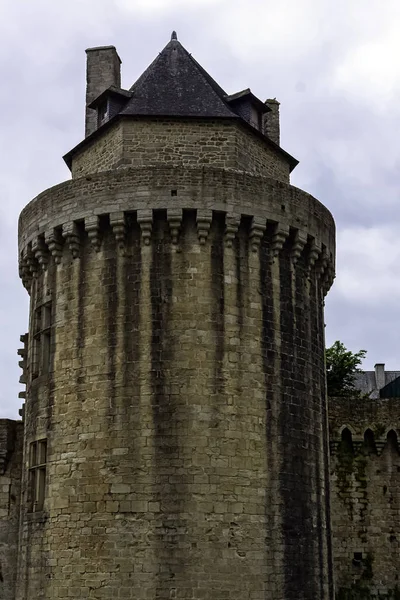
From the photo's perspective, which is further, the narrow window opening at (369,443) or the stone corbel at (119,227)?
the narrow window opening at (369,443)

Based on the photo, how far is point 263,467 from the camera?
17.1 metres

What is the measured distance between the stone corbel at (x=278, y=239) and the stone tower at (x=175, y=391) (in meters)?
0.04

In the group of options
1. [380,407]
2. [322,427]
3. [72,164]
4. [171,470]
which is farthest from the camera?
[380,407]

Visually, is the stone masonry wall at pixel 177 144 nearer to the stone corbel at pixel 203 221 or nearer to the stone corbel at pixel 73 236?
the stone corbel at pixel 73 236

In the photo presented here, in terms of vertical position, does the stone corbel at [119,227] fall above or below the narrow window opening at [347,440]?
above

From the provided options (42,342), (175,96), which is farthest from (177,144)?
(42,342)

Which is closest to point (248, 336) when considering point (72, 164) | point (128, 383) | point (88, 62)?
point (128, 383)

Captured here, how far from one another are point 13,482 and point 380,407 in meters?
10.7

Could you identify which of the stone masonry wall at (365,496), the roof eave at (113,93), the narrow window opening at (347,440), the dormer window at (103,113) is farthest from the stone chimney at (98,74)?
the narrow window opening at (347,440)

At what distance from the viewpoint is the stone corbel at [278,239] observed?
18312mm

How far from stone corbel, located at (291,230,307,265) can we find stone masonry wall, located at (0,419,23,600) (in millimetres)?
9199

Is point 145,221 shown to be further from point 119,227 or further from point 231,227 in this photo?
point 231,227

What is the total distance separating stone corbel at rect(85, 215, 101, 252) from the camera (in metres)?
18.0

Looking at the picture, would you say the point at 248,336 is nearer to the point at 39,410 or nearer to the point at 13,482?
the point at 39,410
